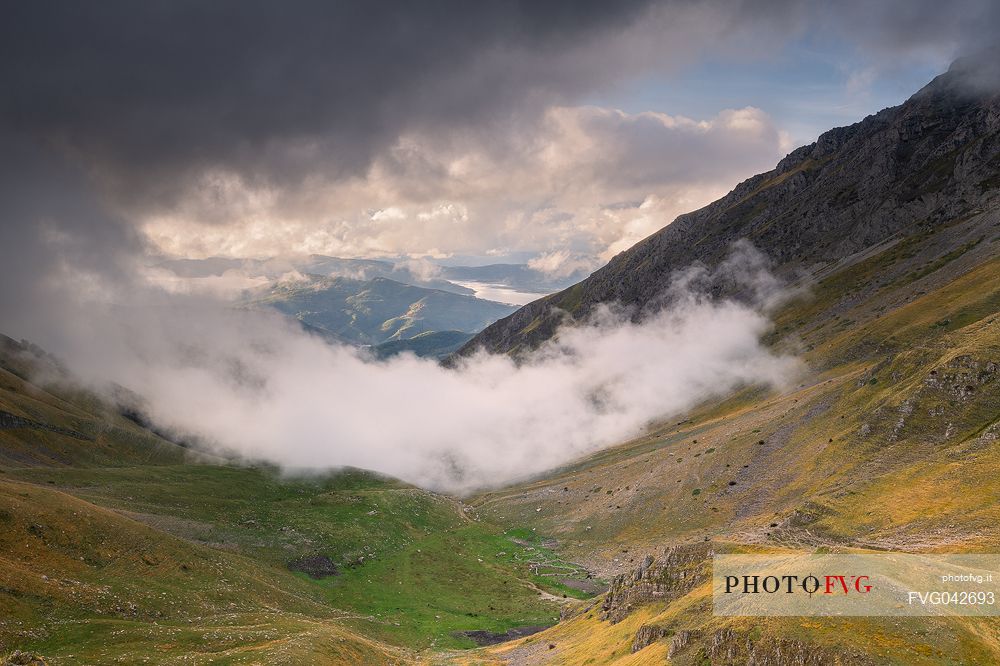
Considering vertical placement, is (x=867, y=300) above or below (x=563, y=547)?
above

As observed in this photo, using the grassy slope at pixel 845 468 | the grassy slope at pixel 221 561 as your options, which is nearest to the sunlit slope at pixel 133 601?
the grassy slope at pixel 221 561

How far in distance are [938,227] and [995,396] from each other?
511 ft

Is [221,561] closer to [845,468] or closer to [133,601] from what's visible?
[133,601]

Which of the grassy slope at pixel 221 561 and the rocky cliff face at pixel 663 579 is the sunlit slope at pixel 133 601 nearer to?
the grassy slope at pixel 221 561

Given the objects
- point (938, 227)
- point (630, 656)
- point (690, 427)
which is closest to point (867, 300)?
point (938, 227)

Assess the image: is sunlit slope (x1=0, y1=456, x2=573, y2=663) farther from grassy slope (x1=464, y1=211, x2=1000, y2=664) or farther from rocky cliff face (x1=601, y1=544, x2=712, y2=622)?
rocky cliff face (x1=601, y1=544, x2=712, y2=622)

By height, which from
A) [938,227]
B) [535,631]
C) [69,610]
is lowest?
[535,631]

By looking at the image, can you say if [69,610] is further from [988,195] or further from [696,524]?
[988,195]

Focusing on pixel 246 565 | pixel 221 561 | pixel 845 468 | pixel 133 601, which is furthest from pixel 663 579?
pixel 246 565

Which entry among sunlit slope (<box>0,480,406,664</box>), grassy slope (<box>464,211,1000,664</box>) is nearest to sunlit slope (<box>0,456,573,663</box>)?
sunlit slope (<box>0,480,406,664</box>)

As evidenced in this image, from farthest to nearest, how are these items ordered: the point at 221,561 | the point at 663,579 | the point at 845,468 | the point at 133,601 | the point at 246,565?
the point at 246,565 < the point at 845,468 < the point at 221,561 < the point at 133,601 < the point at 663,579

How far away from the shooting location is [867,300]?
183 m

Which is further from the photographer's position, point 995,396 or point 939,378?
point 939,378

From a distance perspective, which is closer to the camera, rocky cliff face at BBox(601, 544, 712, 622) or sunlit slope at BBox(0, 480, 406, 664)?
sunlit slope at BBox(0, 480, 406, 664)
